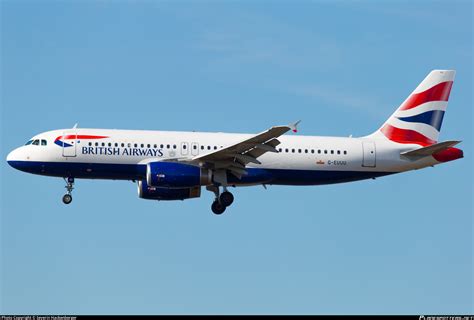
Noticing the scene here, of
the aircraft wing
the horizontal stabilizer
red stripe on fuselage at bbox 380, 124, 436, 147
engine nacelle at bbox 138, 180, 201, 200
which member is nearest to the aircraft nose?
engine nacelle at bbox 138, 180, 201, 200

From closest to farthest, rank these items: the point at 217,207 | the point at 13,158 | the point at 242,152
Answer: the point at 242,152
the point at 13,158
the point at 217,207

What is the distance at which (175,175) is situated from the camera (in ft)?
183

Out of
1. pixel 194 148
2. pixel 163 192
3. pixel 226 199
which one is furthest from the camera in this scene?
pixel 163 192

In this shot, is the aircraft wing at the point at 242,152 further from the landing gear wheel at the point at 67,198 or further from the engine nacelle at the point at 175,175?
the landing gear wheel at the point at 67,198

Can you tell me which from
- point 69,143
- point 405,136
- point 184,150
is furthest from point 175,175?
point 405,136

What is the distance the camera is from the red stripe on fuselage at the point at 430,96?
62938mm

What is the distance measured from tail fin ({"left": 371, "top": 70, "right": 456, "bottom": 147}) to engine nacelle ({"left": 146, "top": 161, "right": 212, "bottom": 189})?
431 inches

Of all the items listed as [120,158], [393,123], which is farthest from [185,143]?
[393,123]

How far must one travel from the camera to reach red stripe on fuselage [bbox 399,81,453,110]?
6294cm

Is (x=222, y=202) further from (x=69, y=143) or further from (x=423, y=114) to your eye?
(x=423, y=114)

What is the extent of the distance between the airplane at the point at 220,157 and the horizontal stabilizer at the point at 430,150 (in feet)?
0.18

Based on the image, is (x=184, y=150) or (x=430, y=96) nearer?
(x=184, y=150)

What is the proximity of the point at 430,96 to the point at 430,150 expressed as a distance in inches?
195

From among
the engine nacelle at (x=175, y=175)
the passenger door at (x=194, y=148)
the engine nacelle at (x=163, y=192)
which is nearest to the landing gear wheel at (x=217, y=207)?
the engine nacelle at (x=163, y=192)
